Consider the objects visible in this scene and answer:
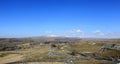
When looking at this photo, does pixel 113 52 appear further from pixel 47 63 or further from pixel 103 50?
pixel 47 63

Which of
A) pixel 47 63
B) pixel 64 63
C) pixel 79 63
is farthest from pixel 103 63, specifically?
pixel 47 63

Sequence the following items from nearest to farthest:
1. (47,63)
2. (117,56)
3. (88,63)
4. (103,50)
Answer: (88,63)
(47,63)
(117,56)
(103,50)

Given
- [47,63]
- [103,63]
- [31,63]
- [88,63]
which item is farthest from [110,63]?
[31,63]

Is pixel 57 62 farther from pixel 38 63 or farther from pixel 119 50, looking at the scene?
pixel 119 50

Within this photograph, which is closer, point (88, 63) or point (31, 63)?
point (88, 63)

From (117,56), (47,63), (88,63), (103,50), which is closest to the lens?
(88,63)

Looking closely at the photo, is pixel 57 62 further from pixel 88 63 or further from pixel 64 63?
pixel 88 63

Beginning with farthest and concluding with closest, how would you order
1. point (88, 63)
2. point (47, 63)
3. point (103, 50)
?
point (103, 50) → point (47, 63) → point (88, 63)

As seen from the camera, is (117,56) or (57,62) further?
(117,56)
